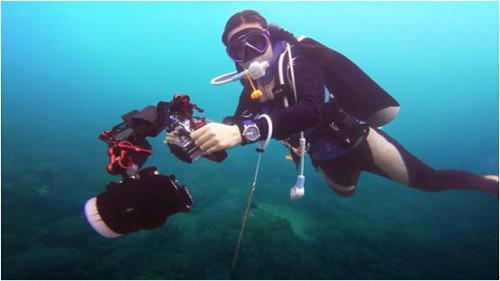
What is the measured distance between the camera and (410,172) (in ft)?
14.0

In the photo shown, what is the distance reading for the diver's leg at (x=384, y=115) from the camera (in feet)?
12.4

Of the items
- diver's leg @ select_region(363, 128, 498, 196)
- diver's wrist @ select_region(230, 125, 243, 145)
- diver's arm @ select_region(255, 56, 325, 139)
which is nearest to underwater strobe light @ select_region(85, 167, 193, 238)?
diver's wrist @ select_region(230, 125, 243, 145)

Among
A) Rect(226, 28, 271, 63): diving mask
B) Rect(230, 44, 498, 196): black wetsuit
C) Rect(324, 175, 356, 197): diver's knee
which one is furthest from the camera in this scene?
Rect(324, 175, 356, 197): diver's knee

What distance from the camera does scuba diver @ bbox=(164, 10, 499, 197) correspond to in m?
2.39

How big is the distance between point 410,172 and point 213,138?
308 centimetres

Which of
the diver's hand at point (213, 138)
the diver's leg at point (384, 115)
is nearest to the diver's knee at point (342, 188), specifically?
the diver's leg at point (384, 115)

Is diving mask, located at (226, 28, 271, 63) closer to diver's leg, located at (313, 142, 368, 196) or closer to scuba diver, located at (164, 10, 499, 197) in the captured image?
scuba diver, located at (164, 10, 499, 197)

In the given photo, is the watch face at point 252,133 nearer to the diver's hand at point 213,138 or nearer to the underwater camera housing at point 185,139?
the diver's hand at point 213,138

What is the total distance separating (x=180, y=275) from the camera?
23.2ft

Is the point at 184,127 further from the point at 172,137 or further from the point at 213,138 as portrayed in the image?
the point at 213,138

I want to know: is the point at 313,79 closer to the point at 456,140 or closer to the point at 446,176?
the point at 446,176

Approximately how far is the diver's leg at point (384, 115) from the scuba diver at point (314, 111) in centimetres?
1

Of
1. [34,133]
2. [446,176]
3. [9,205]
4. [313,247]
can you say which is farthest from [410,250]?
[34,133]

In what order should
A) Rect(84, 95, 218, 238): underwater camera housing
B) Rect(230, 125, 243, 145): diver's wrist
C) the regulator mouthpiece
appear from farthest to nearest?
1. the regulator mouthpiece
2. Rect(230, 125, 243, 145): diver's wrist
3. Rect(84, 95, 218, 238): underwater camera housing
